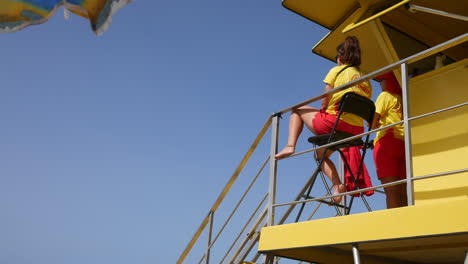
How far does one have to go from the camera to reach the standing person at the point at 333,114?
13.0 feet

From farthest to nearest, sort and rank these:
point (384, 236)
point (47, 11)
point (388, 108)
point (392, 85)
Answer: point (392, 85) < point (388, 108) < point (47, 11) < point (384, 236)

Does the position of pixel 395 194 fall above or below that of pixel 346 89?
below

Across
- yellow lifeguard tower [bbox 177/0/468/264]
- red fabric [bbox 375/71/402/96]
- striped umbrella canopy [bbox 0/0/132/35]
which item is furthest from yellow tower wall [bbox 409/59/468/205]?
striped umbrella canopy [bbox 0/0/132/35]

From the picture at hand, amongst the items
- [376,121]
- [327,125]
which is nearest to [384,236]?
[327,125]

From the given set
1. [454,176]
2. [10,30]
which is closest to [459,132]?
[454,176]

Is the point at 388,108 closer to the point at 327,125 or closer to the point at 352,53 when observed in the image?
the point at 352,53

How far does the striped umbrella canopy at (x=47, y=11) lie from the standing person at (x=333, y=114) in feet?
5.45

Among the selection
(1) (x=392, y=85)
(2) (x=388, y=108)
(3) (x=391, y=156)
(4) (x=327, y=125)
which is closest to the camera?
(4) (x=327, y=125)

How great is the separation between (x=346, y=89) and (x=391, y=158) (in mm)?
697

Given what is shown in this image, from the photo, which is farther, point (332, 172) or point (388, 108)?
point (388, 108)

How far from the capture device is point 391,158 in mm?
4145

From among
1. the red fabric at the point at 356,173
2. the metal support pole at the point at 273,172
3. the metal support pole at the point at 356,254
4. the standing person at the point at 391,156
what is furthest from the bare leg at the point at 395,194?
Answer: the metal support pole at the point at 356,254

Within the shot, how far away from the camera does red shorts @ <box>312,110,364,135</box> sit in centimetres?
391

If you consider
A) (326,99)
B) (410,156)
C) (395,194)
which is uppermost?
(326,99)
